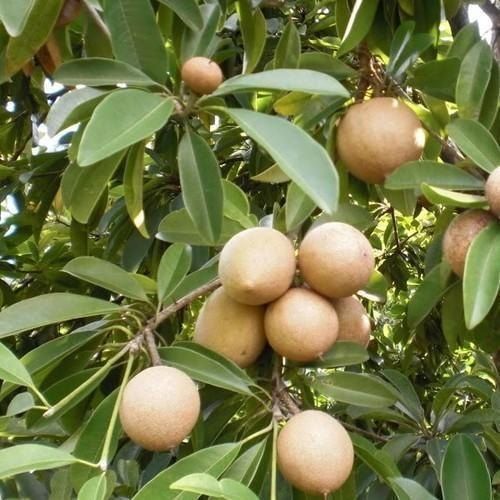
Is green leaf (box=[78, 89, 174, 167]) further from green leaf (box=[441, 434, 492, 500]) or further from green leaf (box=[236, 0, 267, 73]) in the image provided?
green leaf (box=[441, 434, 492, 500])

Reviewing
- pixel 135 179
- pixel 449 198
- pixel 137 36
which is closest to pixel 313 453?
pixel 449 198

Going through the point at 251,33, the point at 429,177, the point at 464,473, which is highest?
the point at 251,33

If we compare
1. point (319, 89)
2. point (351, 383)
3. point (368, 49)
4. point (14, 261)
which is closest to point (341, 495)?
point (351, 383)

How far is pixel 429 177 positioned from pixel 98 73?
48cm

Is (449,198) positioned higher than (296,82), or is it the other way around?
(296,82)

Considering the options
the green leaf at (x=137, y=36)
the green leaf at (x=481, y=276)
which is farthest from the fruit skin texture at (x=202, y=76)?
the green leaf at (x=481, y=276)

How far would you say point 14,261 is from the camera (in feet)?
7.43

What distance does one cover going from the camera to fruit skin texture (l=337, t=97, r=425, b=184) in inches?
45.1

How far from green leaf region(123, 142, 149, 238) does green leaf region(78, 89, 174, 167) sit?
17 centimetres

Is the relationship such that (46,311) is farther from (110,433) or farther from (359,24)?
(359,24)

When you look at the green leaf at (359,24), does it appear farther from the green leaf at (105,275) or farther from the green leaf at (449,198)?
the green leaf at (105,275)

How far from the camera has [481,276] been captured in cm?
95

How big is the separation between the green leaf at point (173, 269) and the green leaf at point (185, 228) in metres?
0.02

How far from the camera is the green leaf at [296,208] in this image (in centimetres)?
110
